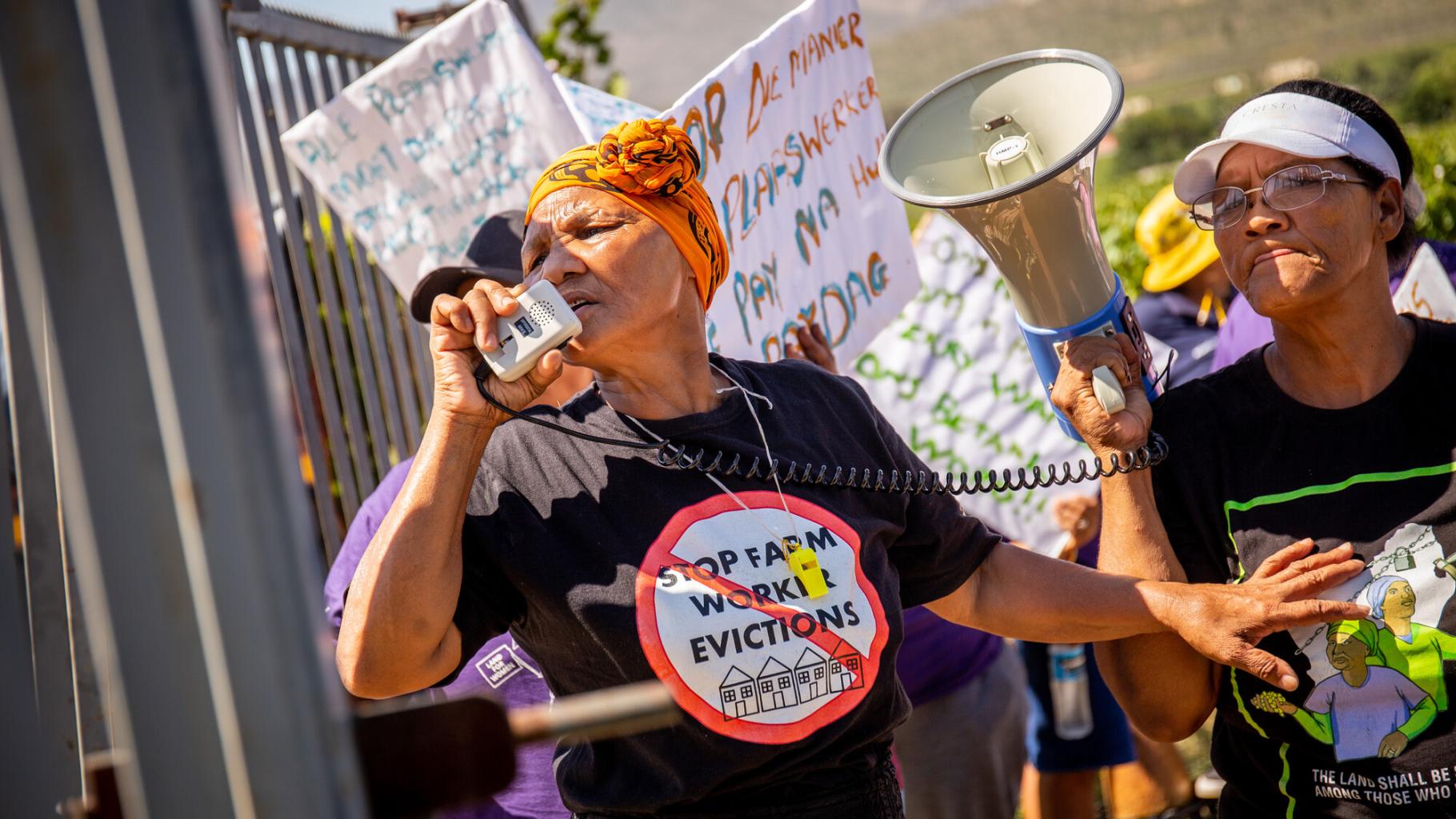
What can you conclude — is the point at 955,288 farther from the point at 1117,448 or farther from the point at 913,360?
the point at 1117,448

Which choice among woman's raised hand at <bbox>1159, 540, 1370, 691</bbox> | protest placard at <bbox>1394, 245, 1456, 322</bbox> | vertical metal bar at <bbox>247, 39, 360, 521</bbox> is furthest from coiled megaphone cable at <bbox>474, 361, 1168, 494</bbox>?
vertical metal bar at <bbox>247, 39, 360, 521</bbox>

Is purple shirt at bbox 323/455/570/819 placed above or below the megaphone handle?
below

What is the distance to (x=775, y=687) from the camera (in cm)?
194

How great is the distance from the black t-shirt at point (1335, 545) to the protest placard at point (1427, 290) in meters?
0.81

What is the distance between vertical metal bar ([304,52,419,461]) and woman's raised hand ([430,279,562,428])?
2490mm

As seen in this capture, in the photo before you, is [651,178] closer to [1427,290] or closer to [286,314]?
[286,314]

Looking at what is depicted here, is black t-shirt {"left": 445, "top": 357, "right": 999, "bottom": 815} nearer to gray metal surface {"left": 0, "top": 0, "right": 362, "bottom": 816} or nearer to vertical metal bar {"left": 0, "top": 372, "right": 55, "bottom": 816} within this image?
vertical metal bar {"left": 0, "top": 372, "right": 55, "bottom": 816}

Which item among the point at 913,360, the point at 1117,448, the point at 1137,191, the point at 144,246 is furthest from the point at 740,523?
the point at 1137,191

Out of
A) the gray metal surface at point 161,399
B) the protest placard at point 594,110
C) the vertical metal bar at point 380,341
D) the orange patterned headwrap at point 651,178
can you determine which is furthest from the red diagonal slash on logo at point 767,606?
the vertical metal bar at point 380,341

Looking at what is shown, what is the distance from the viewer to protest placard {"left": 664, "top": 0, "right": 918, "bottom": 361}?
3.14m

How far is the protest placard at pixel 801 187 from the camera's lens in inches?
124

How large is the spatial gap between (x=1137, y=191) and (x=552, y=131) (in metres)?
17.8

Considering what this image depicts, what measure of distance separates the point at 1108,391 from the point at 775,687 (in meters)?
0.89

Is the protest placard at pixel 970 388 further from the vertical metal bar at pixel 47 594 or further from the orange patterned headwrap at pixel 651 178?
the vertical metal bar at pixel 47 594
